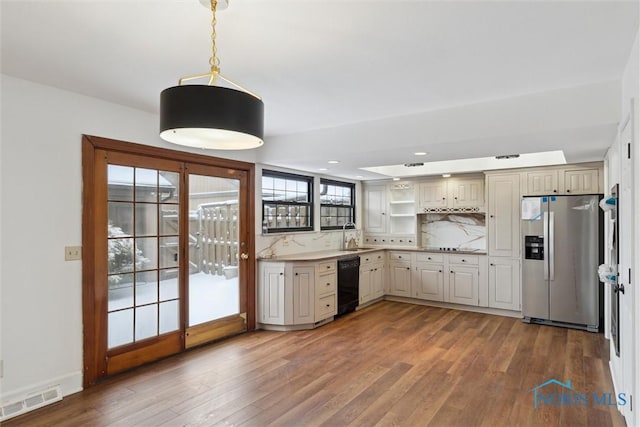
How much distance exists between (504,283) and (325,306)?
2.58m

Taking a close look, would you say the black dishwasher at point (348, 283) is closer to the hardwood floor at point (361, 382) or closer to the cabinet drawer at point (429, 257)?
the hardwood floor at point (361, 382)

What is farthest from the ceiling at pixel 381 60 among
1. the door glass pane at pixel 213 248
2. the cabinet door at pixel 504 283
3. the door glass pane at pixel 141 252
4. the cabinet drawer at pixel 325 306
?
the cabinet drawer at pixel 325 306

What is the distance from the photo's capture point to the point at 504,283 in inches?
206

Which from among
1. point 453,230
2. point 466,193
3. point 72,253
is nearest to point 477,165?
point 466,193

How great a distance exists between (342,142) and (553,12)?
238 centimetres

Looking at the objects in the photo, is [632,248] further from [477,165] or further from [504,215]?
[477,165]

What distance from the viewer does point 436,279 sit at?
228 inches

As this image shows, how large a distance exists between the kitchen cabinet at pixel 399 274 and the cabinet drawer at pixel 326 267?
61.3 inches

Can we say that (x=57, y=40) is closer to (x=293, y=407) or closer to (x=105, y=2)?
(x=105, y=2)

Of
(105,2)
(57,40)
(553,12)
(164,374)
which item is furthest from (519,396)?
(57,40)

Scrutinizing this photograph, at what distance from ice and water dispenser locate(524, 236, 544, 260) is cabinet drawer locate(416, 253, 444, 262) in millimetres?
1203

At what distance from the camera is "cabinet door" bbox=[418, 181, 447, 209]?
20.1ft

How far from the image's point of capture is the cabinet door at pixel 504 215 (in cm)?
517

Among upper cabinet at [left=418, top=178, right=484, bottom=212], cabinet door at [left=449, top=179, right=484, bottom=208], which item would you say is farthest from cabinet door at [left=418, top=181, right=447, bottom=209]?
cabinet door at [left=449, top=179, right=484, bottom=208]
